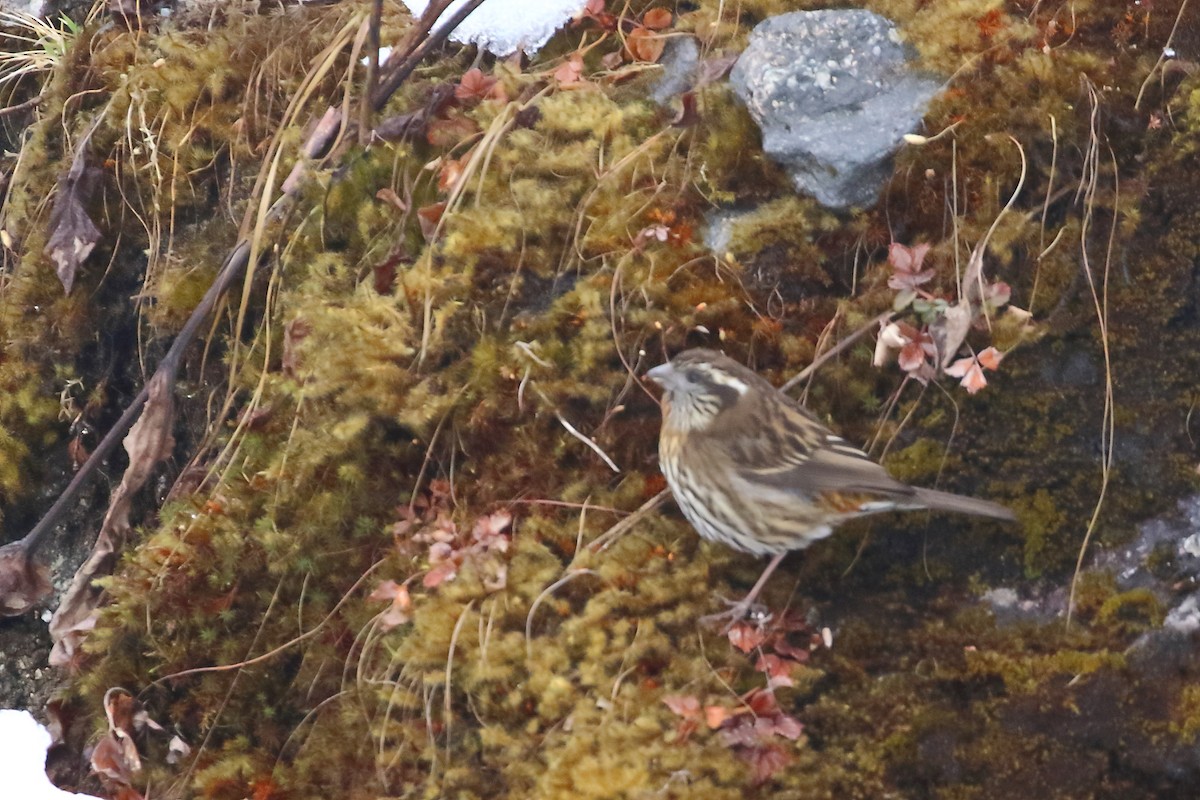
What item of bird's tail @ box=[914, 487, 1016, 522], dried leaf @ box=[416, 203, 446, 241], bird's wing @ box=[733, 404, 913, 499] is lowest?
bird's tail @ box=[914, 487, 1016, 522]

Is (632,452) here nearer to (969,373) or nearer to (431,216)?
(969,373)

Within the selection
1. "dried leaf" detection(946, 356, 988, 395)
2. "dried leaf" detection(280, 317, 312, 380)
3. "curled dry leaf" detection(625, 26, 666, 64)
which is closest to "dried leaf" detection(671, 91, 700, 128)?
"curled dry leaf" detection(625, 26, 666, 64)

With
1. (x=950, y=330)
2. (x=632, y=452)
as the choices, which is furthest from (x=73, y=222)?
(x=950, y=330)

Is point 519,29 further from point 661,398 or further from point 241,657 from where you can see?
point 241,657

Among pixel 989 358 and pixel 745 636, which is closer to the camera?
pixel 745 636

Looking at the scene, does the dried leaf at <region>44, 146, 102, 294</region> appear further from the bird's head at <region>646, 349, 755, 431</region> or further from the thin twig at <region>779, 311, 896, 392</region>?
the thin twig at <region>779, 311, 896, 392</region>

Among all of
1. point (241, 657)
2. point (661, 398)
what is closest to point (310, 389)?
point (241, 657)
